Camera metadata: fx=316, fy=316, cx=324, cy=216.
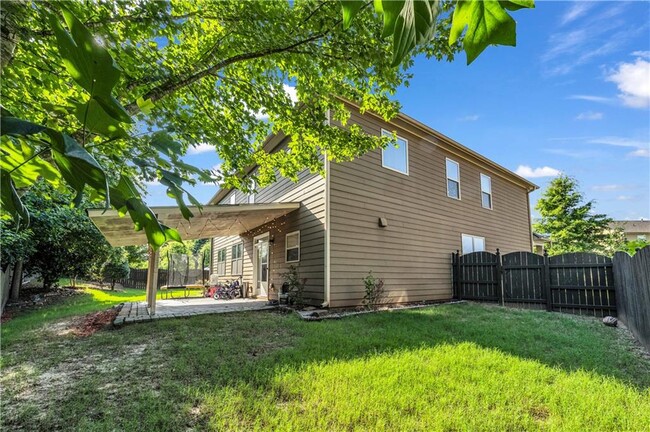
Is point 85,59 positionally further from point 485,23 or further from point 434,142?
point 434,142

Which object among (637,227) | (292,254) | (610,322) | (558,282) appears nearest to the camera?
(610,322)

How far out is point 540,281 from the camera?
8703 mm

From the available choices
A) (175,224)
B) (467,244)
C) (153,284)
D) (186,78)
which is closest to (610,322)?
(467,244)

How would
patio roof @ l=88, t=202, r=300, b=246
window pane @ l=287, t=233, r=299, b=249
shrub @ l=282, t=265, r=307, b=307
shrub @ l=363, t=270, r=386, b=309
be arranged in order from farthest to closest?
1. window pane @ l=287, t=233, r=299, b=249
2. shrub @ l=282, t=265, r=307, b=307
3. shrub @ l=363, t=270, r=386, b=309
4. patio roof @ l=88, t=202, r=300, b=246

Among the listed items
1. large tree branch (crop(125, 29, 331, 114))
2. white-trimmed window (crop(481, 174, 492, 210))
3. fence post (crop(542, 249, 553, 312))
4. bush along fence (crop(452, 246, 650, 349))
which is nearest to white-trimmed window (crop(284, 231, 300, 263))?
bush along fence (crop(452, 246, 650, 349))

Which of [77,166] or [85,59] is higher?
[85,59]

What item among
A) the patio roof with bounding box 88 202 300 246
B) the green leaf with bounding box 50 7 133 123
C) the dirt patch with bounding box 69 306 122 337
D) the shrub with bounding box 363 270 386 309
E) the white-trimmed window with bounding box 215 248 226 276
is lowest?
Result: the dirt patch with bounding box 69 306 122 337

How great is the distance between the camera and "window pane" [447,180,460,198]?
11234mm

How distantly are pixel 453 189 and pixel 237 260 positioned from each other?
9.42 meters

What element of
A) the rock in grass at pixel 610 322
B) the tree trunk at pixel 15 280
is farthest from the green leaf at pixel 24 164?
the tree trunk at pixel 15 280

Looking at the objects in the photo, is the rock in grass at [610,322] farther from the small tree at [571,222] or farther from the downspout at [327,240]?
the small tree at [571,222]

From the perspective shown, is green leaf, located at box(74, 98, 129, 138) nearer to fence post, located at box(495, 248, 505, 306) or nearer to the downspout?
the downspout

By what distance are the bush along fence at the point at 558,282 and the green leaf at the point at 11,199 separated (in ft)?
22.4

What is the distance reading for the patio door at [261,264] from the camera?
37.0ft
